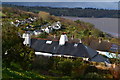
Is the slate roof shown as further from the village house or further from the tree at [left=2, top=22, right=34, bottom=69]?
the tree at [left=2, top=22, right=34, bottom=69]

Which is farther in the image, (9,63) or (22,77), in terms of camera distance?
(9,63)

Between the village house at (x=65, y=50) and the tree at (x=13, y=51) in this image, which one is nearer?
the tree at (x=13, y=51)

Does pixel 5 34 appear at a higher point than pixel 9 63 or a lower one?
higher

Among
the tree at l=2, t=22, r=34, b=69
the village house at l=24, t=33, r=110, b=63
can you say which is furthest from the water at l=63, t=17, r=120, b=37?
the tree at l=2, t=22, r=34, b=69

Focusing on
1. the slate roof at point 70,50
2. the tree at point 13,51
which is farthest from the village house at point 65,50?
the tree at point 13,51

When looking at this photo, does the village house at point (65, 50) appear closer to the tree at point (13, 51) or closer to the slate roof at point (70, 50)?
the slate roof at point (70, 50)

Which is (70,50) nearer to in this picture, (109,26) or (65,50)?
(65,50)

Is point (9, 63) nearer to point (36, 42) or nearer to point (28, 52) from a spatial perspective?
point (28, 52)

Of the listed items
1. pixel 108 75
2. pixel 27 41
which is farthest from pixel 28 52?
pixel 27 41

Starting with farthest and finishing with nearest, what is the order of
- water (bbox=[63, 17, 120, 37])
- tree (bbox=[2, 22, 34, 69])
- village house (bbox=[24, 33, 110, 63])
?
water (bbox=[63, 17, 120, 37]) → village house (bbox=[24, 33, 110, 63]) → tree (bbox=[2, 22, 34, 69])

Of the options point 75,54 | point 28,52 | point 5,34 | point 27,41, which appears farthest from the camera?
point 27,41

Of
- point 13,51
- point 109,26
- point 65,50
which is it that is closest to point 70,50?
point 65,50
